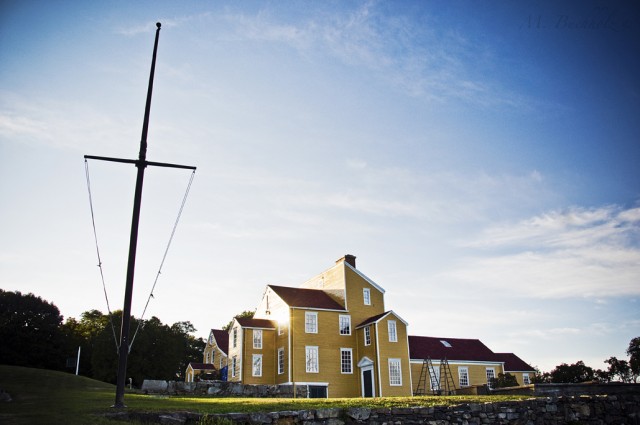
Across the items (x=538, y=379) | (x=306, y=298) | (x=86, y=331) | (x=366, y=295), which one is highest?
(x=366, y=295)

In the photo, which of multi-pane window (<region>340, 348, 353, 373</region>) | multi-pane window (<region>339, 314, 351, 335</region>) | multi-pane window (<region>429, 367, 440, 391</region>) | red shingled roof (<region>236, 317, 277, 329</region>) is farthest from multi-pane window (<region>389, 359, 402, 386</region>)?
red shingled roof (<region>236, 317, 277, 329</region>)

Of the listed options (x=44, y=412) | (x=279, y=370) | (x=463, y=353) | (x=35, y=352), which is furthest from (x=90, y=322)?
(x=44, y=412)

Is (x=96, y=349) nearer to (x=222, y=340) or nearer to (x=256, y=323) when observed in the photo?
(x=222, y=340)

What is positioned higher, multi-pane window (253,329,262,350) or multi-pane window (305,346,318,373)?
multi-pane window (253,329,262,350)

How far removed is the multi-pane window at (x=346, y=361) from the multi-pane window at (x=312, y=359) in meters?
2.72

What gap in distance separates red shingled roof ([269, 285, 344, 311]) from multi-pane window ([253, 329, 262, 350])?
12.6 ft

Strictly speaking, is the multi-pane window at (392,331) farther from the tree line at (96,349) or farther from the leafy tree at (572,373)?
the leafy tree at (572,373)

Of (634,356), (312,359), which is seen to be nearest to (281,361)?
(312,359)

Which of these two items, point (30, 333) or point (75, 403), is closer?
point (75, 403)

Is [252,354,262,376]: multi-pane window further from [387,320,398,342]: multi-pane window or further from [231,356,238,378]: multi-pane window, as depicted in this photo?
[387,320,398,342]: multi-pane window

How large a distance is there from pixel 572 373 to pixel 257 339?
136ft

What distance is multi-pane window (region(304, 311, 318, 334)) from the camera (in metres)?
41.8

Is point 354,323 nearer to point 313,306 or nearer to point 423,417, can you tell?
point 313,306

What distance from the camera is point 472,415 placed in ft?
63.9
